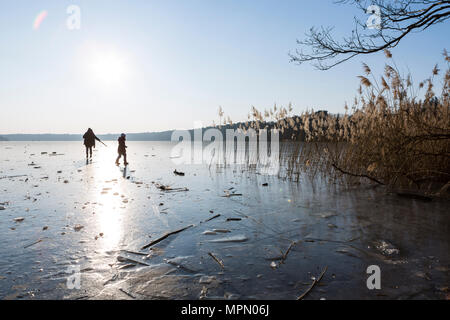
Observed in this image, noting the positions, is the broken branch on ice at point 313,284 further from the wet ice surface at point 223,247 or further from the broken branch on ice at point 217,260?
the broken branch on ice at point 217,260

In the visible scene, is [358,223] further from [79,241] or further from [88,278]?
[79,241]

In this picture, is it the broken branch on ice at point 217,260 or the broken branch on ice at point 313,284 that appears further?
the broken branch on ice at point 217,260

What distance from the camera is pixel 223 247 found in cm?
303

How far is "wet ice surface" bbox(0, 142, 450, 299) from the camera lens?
2.11 metres

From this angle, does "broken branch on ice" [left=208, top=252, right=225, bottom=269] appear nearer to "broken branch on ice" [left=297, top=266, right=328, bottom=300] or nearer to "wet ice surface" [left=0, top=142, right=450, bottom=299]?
"wet ice surface" [left=0, top=142, right=450, bottom=299]

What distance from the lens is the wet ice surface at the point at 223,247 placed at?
2113mm

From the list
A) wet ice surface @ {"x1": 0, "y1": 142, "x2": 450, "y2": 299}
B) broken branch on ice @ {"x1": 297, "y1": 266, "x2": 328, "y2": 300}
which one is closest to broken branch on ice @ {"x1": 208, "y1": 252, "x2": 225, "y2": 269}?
wet ice surface @ {"x1": 0, "y1": 142, "x2": 450, "y2": 299}

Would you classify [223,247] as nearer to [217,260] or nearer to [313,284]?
[217,260]

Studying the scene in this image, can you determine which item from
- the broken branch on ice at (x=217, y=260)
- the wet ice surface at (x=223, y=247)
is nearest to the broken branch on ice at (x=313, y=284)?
the wet ice surface at (x=223, y=247)

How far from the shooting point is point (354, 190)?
6.58 meters

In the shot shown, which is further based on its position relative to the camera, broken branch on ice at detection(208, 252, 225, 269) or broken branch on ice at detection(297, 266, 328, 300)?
broken branch on ice at detection(208, 252, 225, 269)

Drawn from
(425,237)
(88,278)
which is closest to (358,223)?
(425,237)

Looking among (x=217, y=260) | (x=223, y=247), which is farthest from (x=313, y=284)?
(x=223, y=247)
